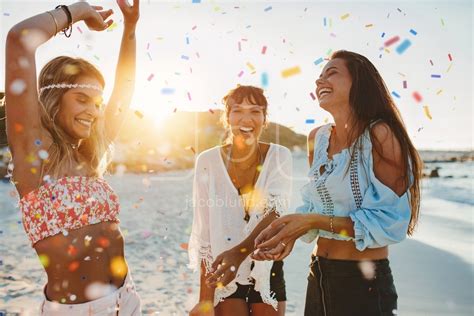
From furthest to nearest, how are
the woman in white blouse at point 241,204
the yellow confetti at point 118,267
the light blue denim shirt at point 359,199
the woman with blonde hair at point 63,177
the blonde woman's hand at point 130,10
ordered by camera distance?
1. the woman in white blouse at point 241,204
2. the blonde woman's hand at point 130,10
3. the yellow confetti at point 118,267
4. the light blue denim shirt at point 359,199
5. the woman with blonde hair at point 63,177

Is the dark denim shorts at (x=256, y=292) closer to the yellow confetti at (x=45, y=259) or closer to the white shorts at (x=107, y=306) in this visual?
the white shorts at (x=107, y=306)

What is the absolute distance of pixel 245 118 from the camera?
409 centimetres

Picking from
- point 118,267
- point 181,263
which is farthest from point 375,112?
point 181,263

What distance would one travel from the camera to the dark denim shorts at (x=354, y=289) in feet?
8.97

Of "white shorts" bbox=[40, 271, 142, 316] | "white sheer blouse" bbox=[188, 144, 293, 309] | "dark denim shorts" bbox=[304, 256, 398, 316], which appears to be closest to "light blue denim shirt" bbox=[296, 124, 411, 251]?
"dark denim shorts" bbox=[304, 256, 398, 316]

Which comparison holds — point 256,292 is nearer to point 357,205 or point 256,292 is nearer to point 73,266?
point 357,205

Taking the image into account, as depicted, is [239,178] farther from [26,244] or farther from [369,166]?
[26,244]

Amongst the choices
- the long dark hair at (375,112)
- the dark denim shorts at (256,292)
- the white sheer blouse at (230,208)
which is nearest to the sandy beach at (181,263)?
the white sheer blouse at (230,208)

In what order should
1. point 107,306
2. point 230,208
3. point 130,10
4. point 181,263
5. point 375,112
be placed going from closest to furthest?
1. point 107,306
2. point 375,112
3. point 130,10
4. point 230,208
5. point 181,263

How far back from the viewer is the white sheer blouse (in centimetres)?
396

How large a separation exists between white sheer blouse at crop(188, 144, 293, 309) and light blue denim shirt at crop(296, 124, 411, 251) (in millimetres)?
899

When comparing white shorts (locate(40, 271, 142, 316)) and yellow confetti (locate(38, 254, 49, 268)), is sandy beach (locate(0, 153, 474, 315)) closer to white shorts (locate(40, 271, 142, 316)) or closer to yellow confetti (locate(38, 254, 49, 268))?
yellow confetti (locate(38, 254, 49, 268))

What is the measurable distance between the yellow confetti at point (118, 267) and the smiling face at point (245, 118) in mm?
1595

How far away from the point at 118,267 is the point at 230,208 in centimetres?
132
